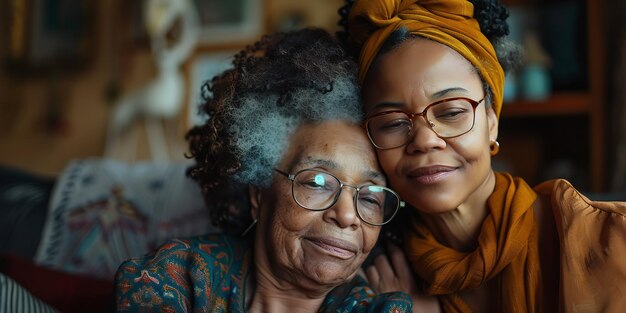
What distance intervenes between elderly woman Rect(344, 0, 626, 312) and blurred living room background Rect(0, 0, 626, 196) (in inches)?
56.8

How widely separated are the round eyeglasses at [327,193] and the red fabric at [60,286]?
0.73 meters

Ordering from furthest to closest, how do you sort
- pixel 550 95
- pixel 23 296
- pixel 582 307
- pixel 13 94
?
1. pixel 13 94
2. pixel 550 95
3. pixel 23 296
4. pixel 582 307

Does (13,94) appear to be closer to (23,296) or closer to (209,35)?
(209,35)

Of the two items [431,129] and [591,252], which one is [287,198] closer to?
[431,129]

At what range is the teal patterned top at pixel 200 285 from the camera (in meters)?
1.35

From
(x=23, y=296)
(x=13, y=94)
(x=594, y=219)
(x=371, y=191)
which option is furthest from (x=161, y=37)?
(x=594, y=219)

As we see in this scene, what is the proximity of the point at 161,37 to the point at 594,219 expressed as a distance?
2786 millimetres

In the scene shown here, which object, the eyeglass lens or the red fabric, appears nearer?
the eyeglass lens

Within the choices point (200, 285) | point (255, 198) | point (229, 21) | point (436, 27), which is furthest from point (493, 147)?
point (229, 21)

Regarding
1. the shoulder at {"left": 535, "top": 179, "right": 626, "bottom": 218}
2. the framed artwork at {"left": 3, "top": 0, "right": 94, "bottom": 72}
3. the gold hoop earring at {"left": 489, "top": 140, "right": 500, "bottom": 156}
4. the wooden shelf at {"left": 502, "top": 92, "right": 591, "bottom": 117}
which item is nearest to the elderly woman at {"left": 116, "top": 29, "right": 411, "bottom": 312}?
the gold hoop earring at {"left": 489, "top": 140, "right": 500, "bottom": 156}

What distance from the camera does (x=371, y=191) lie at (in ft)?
4.81

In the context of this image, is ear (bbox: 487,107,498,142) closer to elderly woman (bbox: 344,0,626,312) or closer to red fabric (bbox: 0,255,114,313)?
elderly woman (bbox: 344,0,626,312)

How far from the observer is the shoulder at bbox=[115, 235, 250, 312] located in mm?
1345

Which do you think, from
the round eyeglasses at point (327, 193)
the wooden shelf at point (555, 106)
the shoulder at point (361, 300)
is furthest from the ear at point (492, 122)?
the wooden shelf at point (555, 106)
